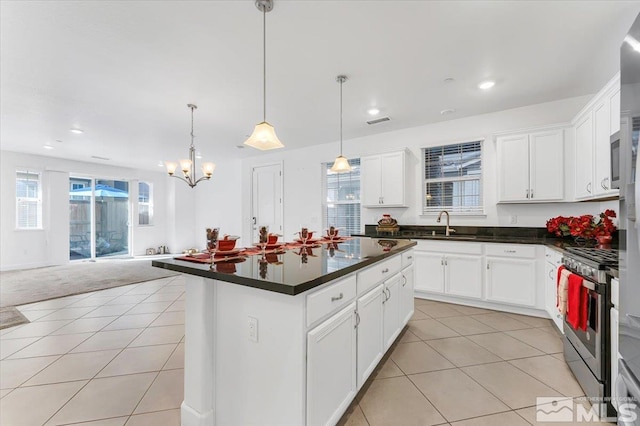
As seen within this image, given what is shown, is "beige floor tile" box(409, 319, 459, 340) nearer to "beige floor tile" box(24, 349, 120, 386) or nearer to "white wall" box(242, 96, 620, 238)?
"white wall" box(242, 96, 620, 238)

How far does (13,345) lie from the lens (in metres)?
2.66

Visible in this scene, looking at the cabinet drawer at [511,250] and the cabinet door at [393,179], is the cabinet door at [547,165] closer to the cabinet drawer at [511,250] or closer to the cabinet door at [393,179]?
the cabinet drawer at [511,250]

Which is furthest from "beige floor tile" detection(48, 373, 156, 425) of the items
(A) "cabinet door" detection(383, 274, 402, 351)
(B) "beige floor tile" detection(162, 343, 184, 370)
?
(A) "cabinet door" detection(383, 274, 402, 351)

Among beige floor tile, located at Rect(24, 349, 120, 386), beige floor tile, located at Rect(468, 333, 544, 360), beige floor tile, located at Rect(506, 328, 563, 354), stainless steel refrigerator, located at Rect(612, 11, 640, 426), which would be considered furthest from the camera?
beige floor tile, located at Rect(506, 328, 563, 354)

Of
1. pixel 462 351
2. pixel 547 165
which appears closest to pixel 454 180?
pixel 547 165

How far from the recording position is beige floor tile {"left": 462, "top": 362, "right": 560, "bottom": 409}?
6.12ft

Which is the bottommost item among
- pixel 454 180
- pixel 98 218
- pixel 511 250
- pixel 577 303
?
pixel 577 303

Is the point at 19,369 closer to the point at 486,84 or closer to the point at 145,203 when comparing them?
the point at 486,84

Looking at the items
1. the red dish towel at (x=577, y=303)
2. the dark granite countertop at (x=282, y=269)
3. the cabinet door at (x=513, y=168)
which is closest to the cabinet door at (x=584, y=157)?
the cabinet door at (x=513, y=168)

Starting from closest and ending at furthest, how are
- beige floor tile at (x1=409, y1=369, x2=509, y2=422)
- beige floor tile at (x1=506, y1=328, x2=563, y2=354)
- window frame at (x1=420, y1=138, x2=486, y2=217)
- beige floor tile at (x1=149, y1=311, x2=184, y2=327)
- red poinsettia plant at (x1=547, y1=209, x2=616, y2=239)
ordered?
1. beige floor tile at (x1=409, y1=369, x2=509, y2=422)
2. beige floor tile at (x1=506, y1=328, x2=563, y2=354)
3. red poinsettia plant at (x1=547, y1=209, x2=616, y2=239)
4. beige floor tile at (x1=149, y1=311, x2=184, y2=327)
5. window frame at (x1=420, y1=138, x2=486, y2=217)

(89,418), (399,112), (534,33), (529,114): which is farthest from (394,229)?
(89,418)

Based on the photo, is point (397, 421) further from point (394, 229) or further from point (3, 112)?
point (3, 112)

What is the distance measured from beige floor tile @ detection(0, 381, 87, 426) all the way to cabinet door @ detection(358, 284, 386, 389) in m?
1.99

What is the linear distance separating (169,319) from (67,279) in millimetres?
3638
